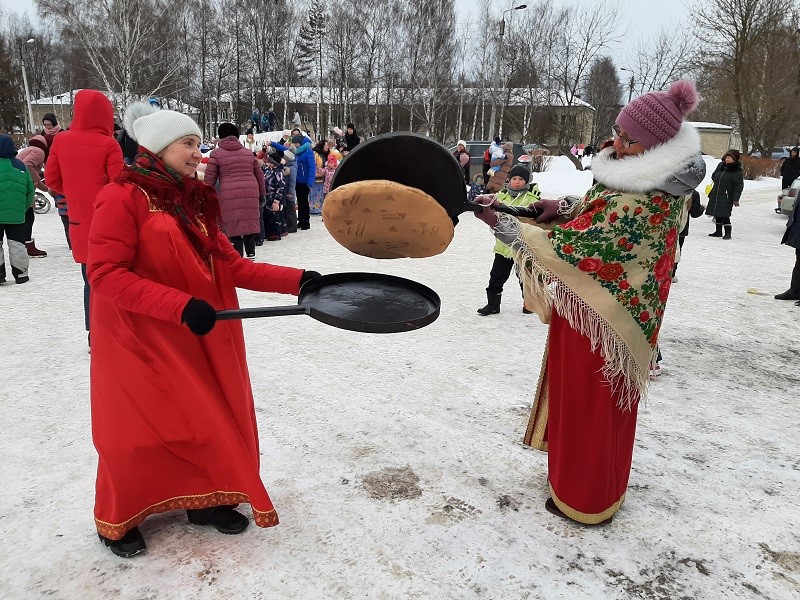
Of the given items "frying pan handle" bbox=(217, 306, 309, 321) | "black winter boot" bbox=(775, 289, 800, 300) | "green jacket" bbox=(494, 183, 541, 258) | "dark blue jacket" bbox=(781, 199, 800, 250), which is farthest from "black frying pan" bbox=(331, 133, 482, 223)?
"black winter boot" bbox=(775, 289, 800, 300)

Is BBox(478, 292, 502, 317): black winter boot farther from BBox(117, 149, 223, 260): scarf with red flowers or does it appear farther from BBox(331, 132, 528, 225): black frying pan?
BBox(117, 149, 223, 260): scarf with red flowers

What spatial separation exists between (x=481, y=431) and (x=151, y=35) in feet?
115

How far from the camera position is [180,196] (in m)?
2.27

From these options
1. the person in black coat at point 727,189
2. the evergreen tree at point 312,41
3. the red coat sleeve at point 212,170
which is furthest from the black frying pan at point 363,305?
the evergreen tree at point 312,41

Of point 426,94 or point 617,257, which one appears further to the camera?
point 426,94

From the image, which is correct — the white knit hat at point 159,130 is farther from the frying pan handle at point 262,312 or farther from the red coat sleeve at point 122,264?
the frying pan handle at point 262,312

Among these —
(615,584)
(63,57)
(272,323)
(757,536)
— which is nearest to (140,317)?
(615,584)

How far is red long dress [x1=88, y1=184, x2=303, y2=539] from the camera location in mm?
2061

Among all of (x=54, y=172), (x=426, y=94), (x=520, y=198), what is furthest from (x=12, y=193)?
(x=426, y=94)

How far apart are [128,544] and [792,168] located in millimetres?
17663

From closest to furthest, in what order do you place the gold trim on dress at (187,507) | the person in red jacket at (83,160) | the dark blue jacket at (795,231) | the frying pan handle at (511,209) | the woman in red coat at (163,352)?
the woman in red coat at (163,352) → the gold trim on dress at (187,507) → the frying pan handle at (511,209) → the person in red jacket at (83,160) → the dark blue jacket at (795,231)

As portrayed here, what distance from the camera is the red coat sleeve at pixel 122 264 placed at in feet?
6.49

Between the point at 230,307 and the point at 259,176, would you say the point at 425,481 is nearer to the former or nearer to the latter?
the point at 230,307

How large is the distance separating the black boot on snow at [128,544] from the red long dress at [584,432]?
6.26 feet
